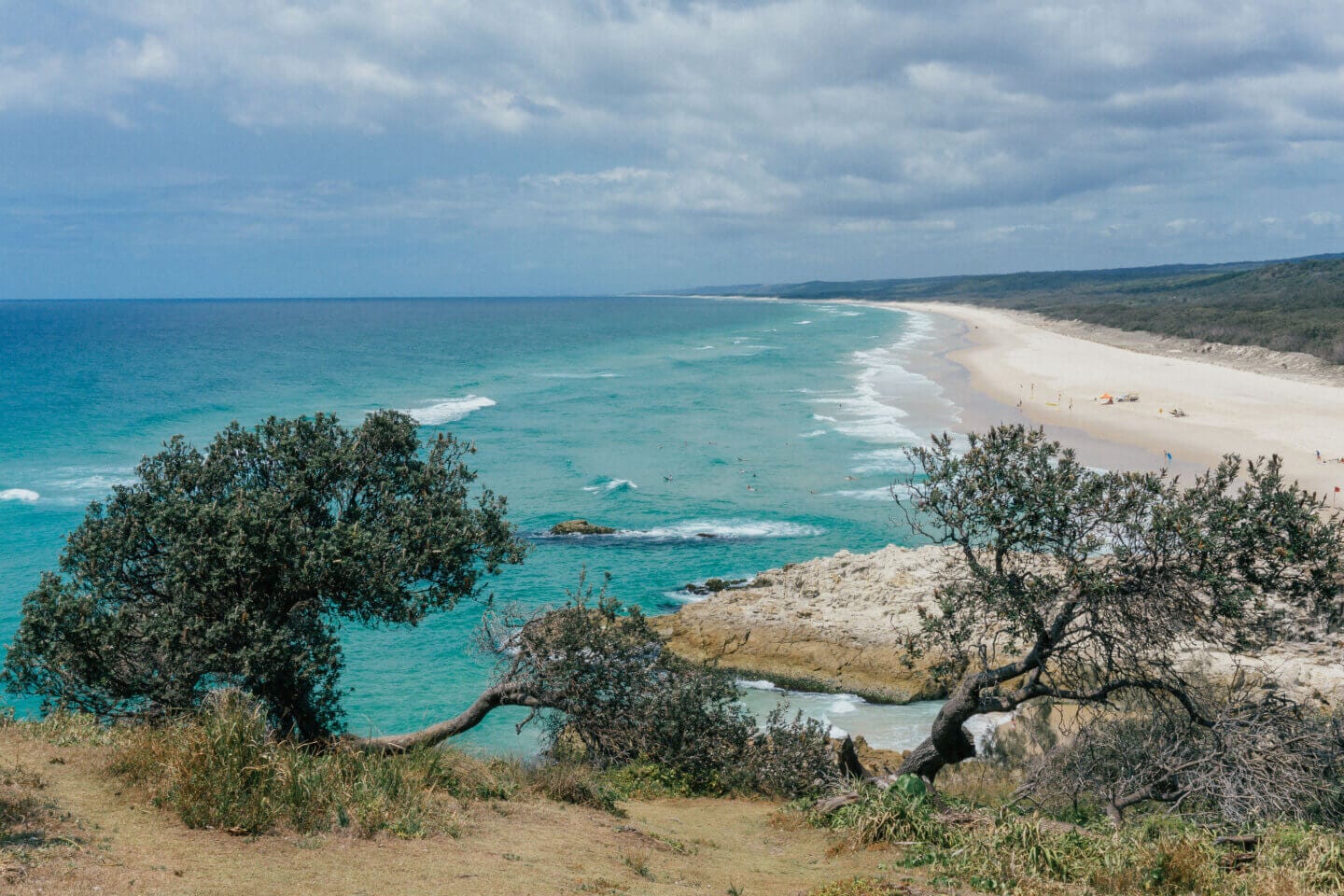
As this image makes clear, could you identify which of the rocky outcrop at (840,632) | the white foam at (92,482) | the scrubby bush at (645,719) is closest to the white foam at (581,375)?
the white foam at (92,482)

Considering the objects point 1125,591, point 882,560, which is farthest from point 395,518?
point 882,560

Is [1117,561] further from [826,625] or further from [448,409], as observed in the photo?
[448,409]

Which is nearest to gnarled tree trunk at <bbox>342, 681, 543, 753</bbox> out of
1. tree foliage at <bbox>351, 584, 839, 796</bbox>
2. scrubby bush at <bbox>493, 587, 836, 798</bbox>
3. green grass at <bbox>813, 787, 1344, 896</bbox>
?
tree foliage at <bbox>351, 584, 839, 796</bbox>

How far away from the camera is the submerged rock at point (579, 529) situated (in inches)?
1302

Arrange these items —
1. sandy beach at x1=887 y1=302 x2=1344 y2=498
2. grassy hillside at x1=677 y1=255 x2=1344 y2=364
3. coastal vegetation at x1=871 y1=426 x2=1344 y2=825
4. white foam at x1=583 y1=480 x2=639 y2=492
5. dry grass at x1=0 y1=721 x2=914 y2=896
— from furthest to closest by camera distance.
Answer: grassy hillside at x1=677 y1=255 x2=1344 y2=364 < sandy beach at x1=887 y1=302 x2=1344 y2=498 < white foam at x1=583 y1=480 x2=639 y2=492 < coastal vegetation at x1=871 y1=426 x2=1344 y2=825 < dry grass at x1=0 y1=721 x2=914 y2=896

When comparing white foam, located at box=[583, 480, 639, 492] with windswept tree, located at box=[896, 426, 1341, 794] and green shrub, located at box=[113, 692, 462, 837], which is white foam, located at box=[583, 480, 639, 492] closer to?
windswept tree, located at box=[896, 426, 1341, 794]

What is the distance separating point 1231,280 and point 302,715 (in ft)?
655

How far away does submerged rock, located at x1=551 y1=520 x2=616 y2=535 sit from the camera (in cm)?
3306

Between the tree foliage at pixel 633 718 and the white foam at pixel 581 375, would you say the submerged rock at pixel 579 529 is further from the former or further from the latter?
the white foam at pixel 581 375

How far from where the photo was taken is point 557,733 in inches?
539

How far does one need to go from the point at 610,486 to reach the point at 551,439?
43.8ft

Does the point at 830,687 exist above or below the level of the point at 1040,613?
below

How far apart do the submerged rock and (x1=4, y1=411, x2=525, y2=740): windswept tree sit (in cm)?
1861

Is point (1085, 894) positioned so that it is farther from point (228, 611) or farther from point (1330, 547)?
point (228, 611)
